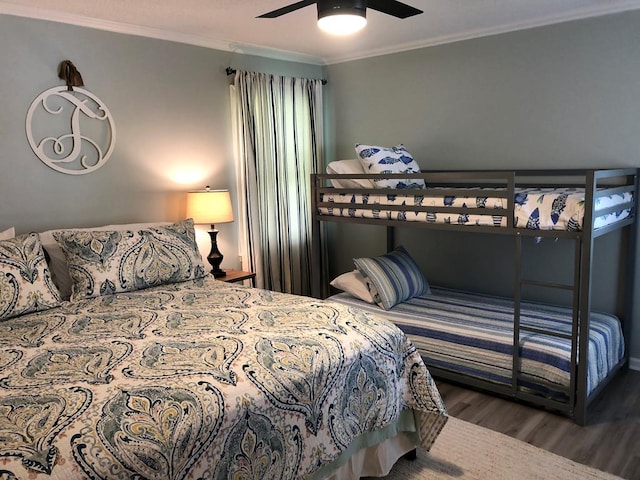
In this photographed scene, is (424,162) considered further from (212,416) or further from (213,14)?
(212,416)

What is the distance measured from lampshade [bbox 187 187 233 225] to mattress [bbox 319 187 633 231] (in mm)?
911

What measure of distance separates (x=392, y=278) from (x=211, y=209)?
53.0 inches

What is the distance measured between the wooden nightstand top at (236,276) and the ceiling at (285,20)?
5.53 ft

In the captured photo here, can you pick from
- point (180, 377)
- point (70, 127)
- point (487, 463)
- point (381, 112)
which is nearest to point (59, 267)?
point (70, 127)

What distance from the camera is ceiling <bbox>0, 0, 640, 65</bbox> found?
3.06 meters

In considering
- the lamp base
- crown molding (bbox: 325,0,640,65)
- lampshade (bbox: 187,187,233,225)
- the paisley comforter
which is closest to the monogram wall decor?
lampshade (bbox: 187,187,233,225)

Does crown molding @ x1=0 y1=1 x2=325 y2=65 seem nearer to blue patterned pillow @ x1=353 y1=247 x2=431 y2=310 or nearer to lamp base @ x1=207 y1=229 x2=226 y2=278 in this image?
lamp base @ x1=207 y1=229 x2=226 y2=278

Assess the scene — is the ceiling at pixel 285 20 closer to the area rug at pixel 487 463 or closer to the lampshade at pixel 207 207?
the lampshade at pixel 207 207

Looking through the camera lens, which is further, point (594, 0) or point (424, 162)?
point (424, 162)

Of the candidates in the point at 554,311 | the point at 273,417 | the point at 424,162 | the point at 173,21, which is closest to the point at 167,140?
the point at 173,21

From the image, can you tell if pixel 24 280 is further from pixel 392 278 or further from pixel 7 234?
pixel 392 278

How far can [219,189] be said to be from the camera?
4094mm

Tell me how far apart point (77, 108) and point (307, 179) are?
77.3 inches

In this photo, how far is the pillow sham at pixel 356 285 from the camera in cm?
374
